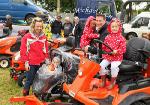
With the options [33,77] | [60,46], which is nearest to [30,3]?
[60,46]

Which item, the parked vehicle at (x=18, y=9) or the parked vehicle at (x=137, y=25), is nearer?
the parked vehicle at (x=137, y=25)

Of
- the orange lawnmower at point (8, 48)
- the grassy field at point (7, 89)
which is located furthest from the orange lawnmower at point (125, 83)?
the orange lawnmower at point (8, 48)

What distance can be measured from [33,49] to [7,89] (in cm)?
202

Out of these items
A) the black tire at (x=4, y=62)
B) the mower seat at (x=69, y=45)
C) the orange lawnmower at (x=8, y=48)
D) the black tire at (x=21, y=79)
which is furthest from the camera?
the black tire at (x=4, y=62)

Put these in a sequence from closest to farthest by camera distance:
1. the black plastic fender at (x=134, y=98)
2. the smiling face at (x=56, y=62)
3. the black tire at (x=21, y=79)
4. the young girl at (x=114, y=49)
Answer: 1. the black plastic fender at (x=134, y=98)
2. the young girl at (x=114, y=49)
3. the smiling face at (x=56, y=62)
4. the black tire at (x=21, y=79)

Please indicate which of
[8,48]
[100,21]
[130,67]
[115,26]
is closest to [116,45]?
[115,26]

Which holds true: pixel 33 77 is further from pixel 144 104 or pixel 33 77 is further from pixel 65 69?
pixel 144 104

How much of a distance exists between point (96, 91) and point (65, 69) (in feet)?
4.10

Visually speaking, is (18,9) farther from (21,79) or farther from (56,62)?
(56,62)

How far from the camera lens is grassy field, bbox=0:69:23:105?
8086 millimetres

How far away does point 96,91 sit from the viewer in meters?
6.15

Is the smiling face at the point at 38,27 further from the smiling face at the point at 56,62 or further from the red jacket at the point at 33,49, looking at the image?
the smiling face at the point at 56,62

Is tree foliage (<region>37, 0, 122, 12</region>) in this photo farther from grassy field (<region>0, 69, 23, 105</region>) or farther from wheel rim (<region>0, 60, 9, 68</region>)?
grassy field (<region>0, 69, 23, 105</region>)

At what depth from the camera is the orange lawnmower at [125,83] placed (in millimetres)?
5961
